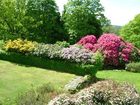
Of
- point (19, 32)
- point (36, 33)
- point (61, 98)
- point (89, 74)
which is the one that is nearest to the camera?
point (61, 98)

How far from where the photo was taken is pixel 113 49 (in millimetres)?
43531

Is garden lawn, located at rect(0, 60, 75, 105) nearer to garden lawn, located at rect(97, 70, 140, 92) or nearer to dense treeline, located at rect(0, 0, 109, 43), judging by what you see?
garden lawn, located at rect(97, 70, 140, 92)

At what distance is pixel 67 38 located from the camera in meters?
53.5

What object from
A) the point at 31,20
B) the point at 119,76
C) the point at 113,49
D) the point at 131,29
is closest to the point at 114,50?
the point at 113,49

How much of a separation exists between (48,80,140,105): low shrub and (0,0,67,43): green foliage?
2945cm

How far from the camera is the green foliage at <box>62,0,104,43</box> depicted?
2068 inches

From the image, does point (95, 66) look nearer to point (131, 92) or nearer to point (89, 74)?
point (89, 74)

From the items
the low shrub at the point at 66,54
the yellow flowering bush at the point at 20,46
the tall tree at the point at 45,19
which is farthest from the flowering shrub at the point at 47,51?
the tall tree at the point at 45,19

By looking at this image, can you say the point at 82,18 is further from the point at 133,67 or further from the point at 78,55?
the point at 78,55

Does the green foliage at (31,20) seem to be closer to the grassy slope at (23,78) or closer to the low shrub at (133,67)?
the grassy slope at (23,78)

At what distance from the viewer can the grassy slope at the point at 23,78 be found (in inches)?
1042

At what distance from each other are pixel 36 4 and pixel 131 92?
37792 millimetres

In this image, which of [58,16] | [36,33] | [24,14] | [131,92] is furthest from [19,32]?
[131,92]

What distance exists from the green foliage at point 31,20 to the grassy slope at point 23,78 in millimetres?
8764
